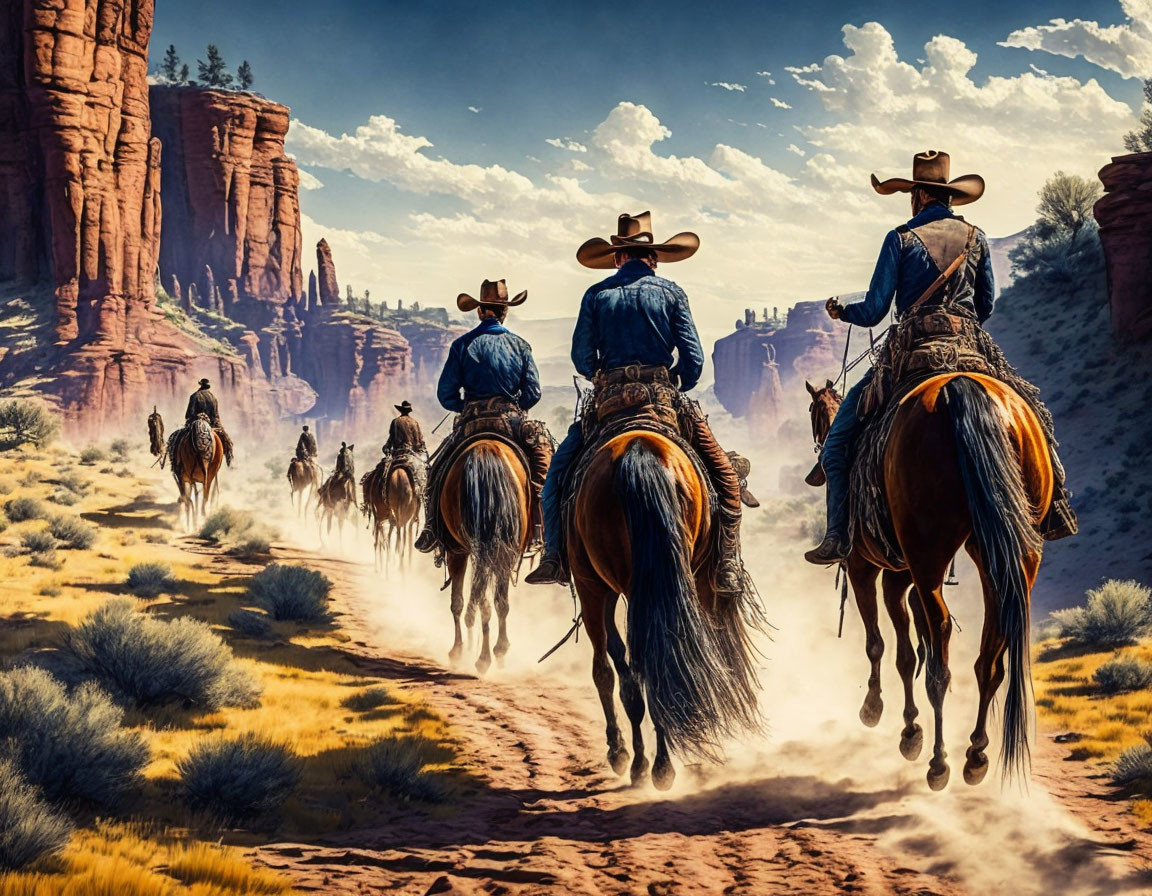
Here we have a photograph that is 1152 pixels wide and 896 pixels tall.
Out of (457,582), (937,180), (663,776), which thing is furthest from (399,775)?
(937,180)

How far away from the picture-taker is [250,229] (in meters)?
108

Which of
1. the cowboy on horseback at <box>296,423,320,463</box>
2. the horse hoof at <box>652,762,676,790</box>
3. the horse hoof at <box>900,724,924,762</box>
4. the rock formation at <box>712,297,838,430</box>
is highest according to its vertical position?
the rock formation at <box>712,297,838,430</box>

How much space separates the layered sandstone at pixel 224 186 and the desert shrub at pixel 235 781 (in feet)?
354

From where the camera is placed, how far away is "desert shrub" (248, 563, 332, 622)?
13125mm

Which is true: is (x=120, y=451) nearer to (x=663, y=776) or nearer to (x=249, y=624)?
(x=249, y=624)

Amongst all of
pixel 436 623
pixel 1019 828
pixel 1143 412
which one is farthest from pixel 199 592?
pixel 1143 412

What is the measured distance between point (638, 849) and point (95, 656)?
17.5 feet

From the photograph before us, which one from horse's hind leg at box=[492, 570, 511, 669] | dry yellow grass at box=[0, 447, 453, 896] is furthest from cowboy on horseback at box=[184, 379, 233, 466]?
horse's hind leg at box=[492, 570, 511, 669]

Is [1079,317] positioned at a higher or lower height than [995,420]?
Result: higher

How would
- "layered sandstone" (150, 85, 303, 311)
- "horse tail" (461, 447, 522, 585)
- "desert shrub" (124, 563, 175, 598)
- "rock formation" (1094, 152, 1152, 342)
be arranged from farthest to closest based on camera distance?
1. "layered sandstone" (150, 85, 303, 311)
2. "rock formation" (1094, 152, 1152, 342)
3. "desert shrub" (124, 563, 175, 598)
4. "horse tail" (461, 447, 522, 585)

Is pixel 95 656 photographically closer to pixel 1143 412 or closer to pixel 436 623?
pixel 436 623

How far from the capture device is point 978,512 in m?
5.52

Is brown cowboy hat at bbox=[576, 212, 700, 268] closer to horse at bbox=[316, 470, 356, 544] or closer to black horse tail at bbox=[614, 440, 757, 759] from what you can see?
black horse tail at bbox=[614, 440, 757, 759]

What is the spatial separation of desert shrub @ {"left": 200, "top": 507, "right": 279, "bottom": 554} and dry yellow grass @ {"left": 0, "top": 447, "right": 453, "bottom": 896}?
1.40 meters
